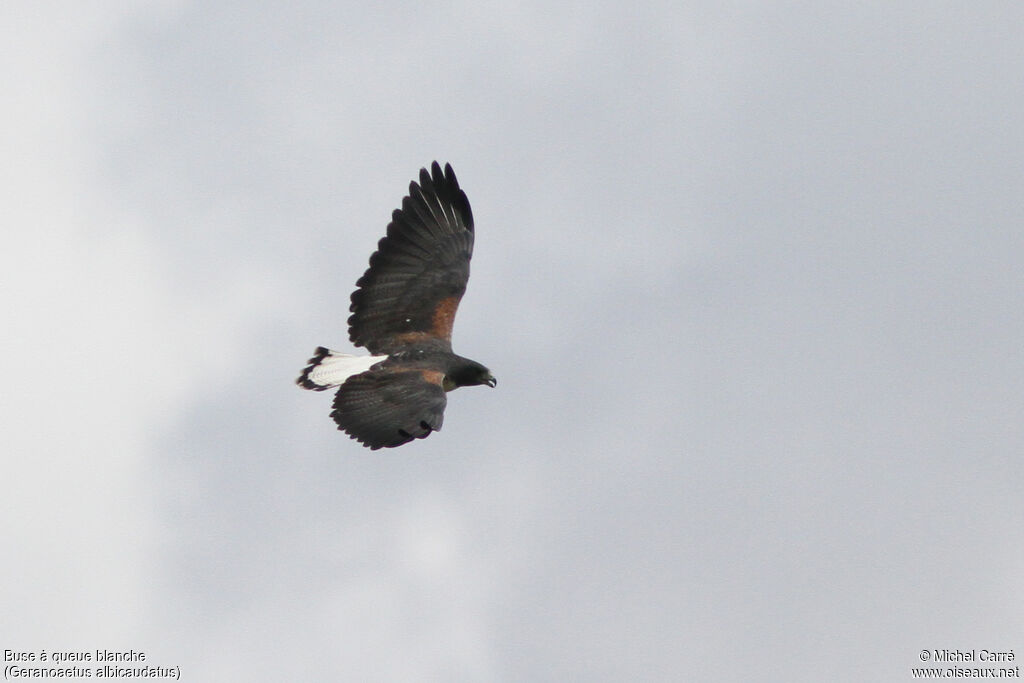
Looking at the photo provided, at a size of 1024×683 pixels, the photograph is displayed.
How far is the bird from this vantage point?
24.8 meters

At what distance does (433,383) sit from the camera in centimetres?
2397

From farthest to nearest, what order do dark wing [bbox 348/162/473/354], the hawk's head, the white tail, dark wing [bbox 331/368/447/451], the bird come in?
dark wing [bbox 348/162/473/354]
the hawk's head
the bird
the white tail
dark wing [bbox 331/368/447/451]

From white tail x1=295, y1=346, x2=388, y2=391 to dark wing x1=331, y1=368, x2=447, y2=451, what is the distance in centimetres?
25

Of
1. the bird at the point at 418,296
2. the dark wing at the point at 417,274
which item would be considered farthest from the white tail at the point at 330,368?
the dark wing at the point at 417,274

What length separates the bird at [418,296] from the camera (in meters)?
24.8

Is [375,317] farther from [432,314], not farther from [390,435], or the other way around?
[390,435]

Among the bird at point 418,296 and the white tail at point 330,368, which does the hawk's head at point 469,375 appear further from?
the white tail at point 330,368

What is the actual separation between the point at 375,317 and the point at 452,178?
113 inches

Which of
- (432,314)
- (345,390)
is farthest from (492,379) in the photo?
(345,390)

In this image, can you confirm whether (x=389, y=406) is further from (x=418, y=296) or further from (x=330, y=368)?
(x=418, y=296)

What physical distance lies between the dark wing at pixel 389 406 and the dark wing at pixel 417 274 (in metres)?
1.72

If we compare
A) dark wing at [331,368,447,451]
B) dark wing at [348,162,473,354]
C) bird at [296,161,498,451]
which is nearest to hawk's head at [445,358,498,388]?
bird at [296,161,498,451]

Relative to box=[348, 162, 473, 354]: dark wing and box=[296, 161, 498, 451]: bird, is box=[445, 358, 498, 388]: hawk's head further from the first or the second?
box=[348, 162, 473, 354]: dark wing

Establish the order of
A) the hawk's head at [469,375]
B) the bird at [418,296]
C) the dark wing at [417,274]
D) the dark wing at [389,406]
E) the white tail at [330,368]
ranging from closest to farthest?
the dark wing at [389,406], the white tail at [330,368], the bird at [418,296], the hawk's head at [469,375], the dark wing at [417,274]
